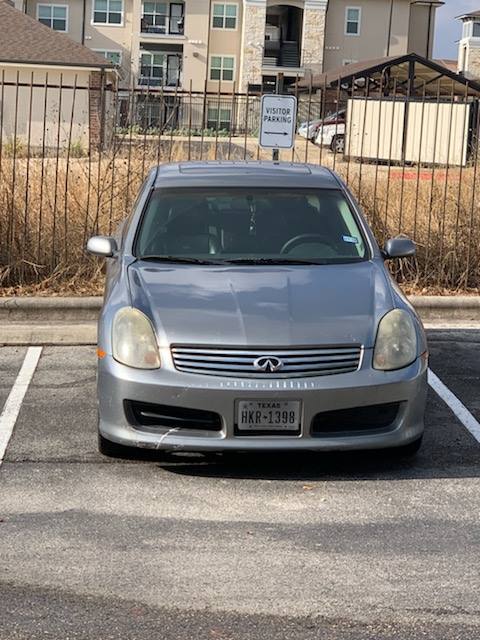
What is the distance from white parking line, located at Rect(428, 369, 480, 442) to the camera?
6908 mm

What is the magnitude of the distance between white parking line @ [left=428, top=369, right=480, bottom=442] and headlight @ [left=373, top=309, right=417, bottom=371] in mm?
1148

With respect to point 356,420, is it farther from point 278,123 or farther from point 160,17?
point 160,17

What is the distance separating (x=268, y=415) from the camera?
5508 millimetres

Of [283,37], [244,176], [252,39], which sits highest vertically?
[283,37]

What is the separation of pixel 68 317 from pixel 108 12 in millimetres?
54240

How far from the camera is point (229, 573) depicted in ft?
14.8

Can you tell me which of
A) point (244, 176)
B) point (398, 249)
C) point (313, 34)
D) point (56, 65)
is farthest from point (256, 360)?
point (313, 34)

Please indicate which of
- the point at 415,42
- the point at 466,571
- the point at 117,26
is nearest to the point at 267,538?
the point at 466,571

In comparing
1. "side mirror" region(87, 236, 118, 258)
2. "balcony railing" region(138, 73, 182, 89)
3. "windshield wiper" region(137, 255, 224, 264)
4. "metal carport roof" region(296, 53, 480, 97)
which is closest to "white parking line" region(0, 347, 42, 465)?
"side mirror" region(87, 236, 118, 258)

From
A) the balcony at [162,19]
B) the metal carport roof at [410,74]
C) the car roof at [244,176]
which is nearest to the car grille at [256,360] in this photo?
the car roof at [244,176]

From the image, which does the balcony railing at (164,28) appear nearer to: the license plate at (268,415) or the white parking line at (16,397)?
the white parking line at (16,397)

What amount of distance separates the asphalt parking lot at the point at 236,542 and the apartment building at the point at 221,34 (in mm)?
55231

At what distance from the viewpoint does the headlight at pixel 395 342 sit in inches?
224

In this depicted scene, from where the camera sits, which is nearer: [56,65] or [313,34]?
[56,65]
